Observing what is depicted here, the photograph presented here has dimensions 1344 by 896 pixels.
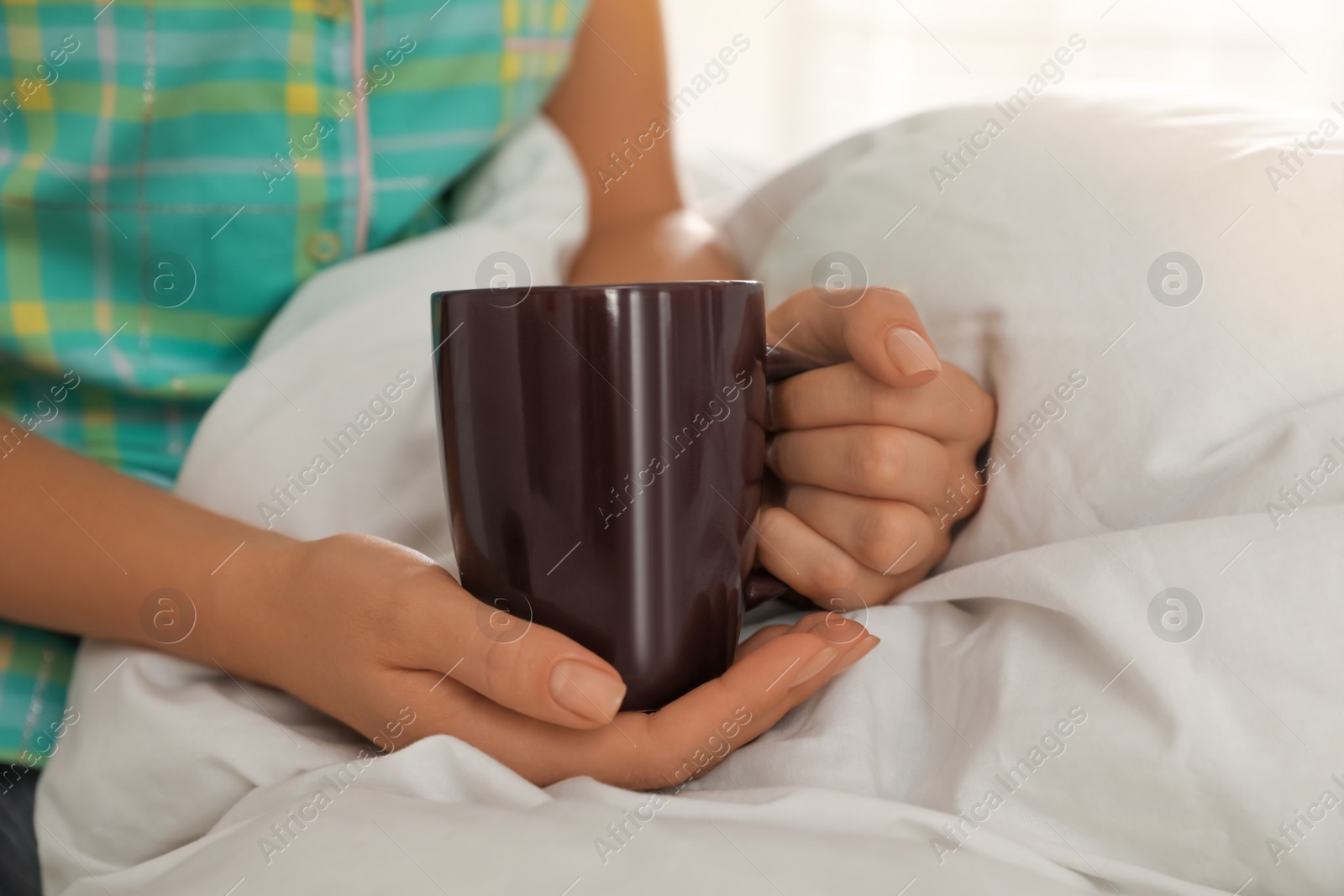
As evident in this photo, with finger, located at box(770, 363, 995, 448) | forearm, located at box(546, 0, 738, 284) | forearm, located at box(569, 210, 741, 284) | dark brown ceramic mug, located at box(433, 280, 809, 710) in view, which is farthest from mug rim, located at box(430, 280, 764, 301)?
forearm, located at box(546, 0, 738, 284)

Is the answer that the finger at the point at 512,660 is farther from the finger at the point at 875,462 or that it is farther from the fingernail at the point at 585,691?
the finger at the point at 875,462

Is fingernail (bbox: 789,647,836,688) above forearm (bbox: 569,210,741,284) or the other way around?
the other way around

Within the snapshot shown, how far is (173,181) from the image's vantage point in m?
0.61

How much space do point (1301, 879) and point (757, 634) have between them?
8.9 inches

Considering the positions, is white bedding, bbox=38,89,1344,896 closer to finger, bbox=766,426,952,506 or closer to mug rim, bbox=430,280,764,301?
finger, bbox=766,426,952,506

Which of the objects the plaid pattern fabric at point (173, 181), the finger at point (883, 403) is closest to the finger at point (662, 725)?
the finger at point (883, 403)

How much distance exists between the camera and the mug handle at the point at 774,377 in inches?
17.6

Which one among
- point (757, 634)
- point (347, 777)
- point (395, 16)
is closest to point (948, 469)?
point (757, 634)

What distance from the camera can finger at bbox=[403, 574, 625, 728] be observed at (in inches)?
14.2

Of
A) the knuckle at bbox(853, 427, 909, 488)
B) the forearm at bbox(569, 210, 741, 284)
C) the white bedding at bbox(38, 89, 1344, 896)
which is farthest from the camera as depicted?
the forearm at bbox(569, 210, 741, 284)

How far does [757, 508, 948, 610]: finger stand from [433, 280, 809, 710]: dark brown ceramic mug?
0.06 metres

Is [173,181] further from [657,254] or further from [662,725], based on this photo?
[662,725]

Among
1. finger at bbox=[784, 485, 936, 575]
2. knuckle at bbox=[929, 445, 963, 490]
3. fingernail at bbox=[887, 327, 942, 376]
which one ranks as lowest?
finger at bbox=[784, 485, 936, 575]

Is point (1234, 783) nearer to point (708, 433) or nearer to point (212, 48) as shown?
point (708, 433)
